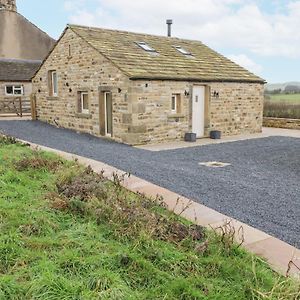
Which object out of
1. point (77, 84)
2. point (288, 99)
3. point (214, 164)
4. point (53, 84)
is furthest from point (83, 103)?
point (288, 99)

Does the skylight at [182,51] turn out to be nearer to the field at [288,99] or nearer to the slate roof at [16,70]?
the field at [288,99]

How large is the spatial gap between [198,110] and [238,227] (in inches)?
443

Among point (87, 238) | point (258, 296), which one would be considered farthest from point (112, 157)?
point (258, 296)

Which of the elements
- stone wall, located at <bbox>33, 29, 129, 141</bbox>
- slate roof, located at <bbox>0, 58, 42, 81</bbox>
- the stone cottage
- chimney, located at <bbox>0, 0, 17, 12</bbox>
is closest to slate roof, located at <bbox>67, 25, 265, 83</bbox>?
the stone cottage

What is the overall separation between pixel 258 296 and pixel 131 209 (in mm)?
2302

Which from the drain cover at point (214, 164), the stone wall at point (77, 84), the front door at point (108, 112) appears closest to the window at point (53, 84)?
the stone wall at point (77, 84)

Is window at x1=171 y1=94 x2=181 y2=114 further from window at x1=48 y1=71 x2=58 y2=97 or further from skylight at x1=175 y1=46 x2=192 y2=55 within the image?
window at x1=48 y1=71 x2=58 y2=97

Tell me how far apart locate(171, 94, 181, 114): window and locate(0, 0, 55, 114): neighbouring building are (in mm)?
14081

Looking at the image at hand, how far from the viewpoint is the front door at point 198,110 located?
1587cm

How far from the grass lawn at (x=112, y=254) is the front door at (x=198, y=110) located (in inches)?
411

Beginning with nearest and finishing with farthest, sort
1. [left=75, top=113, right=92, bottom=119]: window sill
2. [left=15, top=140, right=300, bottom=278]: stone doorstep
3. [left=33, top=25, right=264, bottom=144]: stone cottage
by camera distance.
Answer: [left=15, top=140, right=300, bottom=278]: stone doorstep
[left=33, top=25, right=264, bottom=144]: stone cottage
[left=75, top=113, right=92, bottom=119]: window sill

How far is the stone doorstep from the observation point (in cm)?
435

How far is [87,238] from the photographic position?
14.8 ft

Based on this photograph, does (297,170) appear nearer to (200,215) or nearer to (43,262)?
(200,215)
